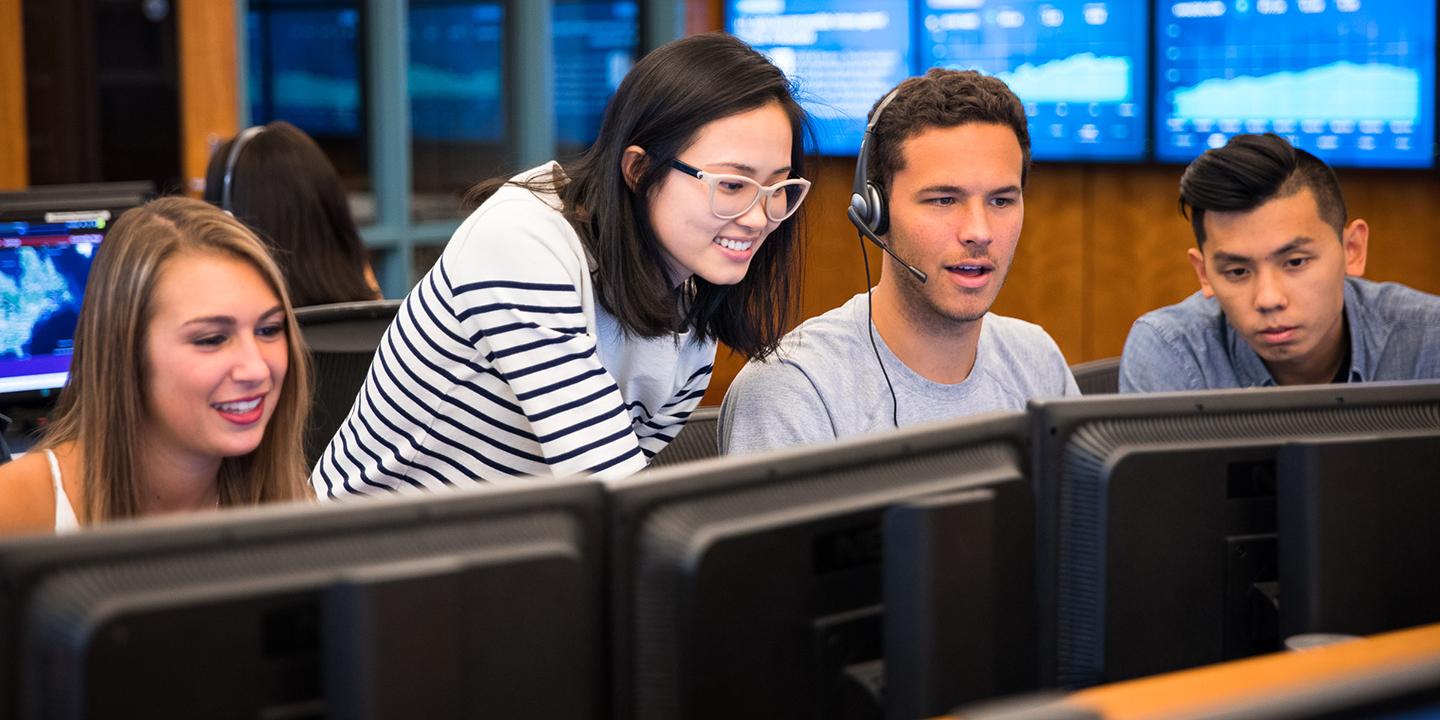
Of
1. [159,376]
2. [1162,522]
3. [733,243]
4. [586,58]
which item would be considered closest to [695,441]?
[733,243]

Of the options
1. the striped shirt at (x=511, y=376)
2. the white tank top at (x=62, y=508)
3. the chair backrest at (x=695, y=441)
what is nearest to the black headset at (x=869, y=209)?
the striped shirt at (x=511, y=376)

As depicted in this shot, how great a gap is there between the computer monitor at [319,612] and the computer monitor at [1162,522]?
1.39ft

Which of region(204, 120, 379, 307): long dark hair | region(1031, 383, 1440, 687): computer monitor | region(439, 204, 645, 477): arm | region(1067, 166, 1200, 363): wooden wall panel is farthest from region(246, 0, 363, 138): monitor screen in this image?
region(1031, 383, 1440, 687): computer monitor

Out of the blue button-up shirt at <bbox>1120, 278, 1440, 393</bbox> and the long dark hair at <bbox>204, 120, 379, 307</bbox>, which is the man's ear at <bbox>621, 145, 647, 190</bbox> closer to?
the blue button-up shirt at <bbox>1120, 278, 1440, 393</bbox>

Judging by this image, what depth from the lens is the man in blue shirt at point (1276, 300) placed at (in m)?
1.81

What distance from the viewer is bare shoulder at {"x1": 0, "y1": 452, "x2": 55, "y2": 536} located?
1461 mm

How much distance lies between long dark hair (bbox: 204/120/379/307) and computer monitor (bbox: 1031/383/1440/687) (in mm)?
1796

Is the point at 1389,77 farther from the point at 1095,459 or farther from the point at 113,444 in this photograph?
the point at 113,444

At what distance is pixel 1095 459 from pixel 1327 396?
0.77 feet

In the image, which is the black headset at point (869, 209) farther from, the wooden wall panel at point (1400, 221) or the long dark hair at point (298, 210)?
the wooden wall panel at point (1400, 221)

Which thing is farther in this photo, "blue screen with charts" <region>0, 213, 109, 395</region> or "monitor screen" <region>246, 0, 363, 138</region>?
"monitor screen" <region>246, 0, 363, 138</region>

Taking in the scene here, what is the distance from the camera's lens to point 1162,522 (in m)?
1.18

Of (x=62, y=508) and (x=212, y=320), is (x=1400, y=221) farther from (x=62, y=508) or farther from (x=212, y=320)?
(x=62, y=508)

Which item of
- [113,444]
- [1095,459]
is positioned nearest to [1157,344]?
[1095,459]
